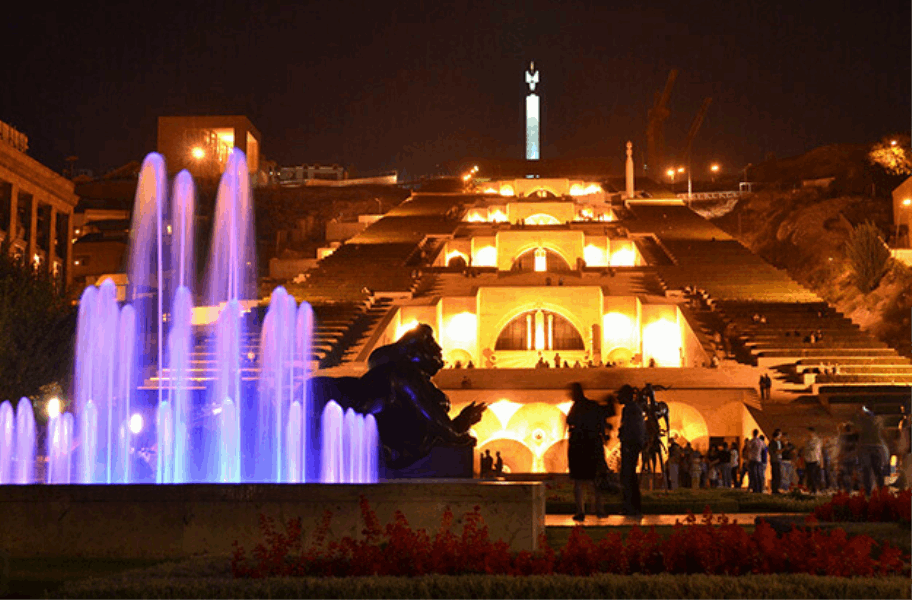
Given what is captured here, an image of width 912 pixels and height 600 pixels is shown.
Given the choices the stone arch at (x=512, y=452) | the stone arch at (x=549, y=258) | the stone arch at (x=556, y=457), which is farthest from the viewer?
the stone arch at (x=549, y=258)

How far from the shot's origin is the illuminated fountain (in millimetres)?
13469

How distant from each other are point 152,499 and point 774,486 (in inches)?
→ 526

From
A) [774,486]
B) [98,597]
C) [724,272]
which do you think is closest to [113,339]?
[774,486]

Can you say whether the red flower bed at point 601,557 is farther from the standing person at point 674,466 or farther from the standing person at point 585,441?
the standing person at point 674,466

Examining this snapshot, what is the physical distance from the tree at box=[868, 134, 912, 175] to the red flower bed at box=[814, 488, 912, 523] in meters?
62.1

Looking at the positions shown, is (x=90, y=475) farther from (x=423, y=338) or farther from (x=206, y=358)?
(x=206, y=358)

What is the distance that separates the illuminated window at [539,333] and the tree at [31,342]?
2551 centimetres

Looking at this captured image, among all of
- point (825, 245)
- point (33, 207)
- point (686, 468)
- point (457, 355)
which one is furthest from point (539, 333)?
point (686, 468)

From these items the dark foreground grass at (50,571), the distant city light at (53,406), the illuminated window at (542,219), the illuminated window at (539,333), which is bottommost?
the dark foreground grass at (50,571)

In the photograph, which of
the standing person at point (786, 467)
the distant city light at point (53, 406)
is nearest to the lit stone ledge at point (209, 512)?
the standing person at point (786, 467)

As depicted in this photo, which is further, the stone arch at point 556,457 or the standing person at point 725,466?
the stone arch at point 556,457

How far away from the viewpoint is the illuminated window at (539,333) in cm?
4597

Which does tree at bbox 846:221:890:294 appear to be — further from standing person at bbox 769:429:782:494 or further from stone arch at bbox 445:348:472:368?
standing person at bbox 769:429:782:494

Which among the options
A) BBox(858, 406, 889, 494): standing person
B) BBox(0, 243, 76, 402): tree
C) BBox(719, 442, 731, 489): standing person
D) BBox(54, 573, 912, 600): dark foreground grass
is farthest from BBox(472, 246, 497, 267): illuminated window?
BBox(54, 573, 912, 600): dark foreground grass
